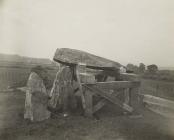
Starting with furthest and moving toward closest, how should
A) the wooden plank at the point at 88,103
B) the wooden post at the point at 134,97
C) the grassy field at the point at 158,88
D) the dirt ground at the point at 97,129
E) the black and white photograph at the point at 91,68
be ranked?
1. the grassy field at the point at 158,88
2. the wooden post at the point at 134,97
3. the wooden plank at the point at 88,103
4. the black and white photograph at the point at 91,68
5. the dirt ground at the point at 97,129

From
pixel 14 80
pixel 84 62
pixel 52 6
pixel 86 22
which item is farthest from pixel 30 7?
pixel 14 80

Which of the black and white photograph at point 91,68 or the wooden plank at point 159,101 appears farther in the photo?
the wooden plank at point 159,101

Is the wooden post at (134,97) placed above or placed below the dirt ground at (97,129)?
above

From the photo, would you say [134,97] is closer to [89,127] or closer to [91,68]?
[91,68]

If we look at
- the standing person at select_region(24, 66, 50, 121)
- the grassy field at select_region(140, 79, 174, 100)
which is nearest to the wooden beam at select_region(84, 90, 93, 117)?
the standing person at select_region(24, 66, 50, 121)

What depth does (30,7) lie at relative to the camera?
22.4 ft

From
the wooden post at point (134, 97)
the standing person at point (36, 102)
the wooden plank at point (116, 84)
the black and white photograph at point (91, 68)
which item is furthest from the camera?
the wooden post at point (134, 97)

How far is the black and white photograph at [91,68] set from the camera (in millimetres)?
5195

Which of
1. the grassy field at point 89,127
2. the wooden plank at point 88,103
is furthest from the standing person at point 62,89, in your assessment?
the wooden plank at point 88,103

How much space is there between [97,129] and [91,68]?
2179 mm

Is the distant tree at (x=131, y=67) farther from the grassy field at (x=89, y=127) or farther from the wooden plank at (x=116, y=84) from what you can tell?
the grassy field at (x=89, y=127)

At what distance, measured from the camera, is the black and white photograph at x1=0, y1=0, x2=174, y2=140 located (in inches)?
205

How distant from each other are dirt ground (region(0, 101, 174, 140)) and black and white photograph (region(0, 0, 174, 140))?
0.02 metres

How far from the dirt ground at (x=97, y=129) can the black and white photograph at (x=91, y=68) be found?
0.07 ft
